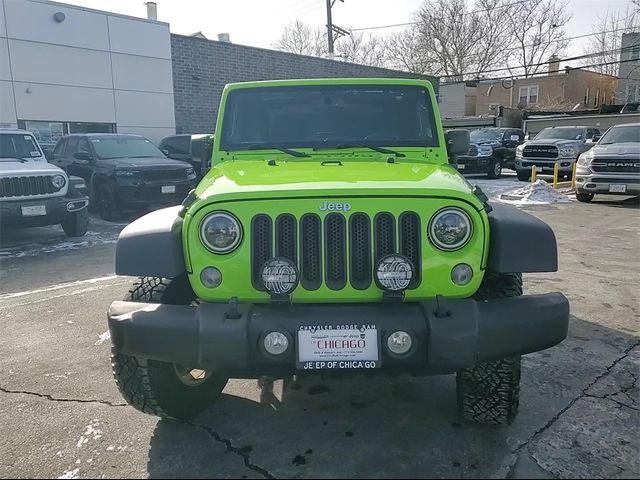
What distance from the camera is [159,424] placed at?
9.68 ft

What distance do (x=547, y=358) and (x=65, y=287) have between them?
4864 millimetres

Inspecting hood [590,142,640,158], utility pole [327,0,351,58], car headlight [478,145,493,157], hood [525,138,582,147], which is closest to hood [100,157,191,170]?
hood [590,142,640,158]

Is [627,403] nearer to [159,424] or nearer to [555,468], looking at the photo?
[555,468]

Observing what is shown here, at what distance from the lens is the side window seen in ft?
35.4

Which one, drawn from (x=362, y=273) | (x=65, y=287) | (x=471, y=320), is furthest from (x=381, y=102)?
(x=65, y=287)

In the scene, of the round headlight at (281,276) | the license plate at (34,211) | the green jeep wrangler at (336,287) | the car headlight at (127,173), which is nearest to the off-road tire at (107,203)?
the car headlight at (127,173)

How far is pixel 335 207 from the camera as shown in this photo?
244 cm

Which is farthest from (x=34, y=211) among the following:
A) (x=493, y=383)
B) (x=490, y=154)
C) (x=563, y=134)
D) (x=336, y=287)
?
(x=563, y=134)

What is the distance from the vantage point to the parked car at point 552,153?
52.7ft

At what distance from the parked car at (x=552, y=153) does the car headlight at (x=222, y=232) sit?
1488cm

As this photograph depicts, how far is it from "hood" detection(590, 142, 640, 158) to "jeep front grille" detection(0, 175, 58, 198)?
1051 centimetres

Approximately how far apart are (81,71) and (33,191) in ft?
24.7

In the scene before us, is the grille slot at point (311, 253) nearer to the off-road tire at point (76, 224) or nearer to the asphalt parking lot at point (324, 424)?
the asphalt parking lot at point (324, 424)

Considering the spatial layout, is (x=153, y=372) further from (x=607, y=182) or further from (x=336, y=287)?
(x=607, y=182)
